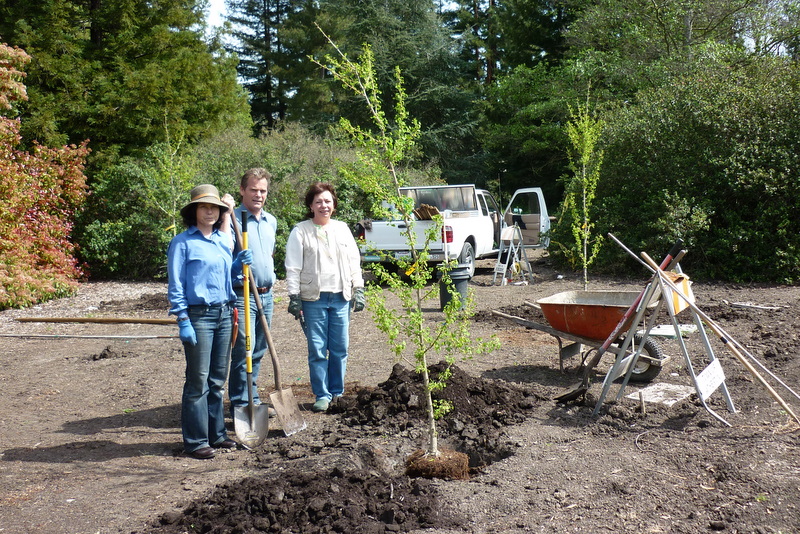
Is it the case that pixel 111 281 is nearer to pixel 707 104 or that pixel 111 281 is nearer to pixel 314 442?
pixel 314 442

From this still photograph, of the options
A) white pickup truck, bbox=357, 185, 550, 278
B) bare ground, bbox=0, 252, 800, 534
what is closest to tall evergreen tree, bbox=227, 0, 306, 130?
white pickup truck, bbox=357, 185, 550, 278

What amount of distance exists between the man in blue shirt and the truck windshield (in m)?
8.57

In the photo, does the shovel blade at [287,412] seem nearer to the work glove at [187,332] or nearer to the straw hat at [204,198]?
the work glove at [187,332]

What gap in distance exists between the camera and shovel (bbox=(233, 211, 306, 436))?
4891 millimetres

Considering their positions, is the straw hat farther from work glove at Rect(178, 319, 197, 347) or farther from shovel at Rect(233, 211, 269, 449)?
work glove at Rect(178, 319, 197, 347)

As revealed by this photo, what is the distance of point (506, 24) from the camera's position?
34.4 metres

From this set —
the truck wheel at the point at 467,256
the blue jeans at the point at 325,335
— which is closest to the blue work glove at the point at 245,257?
the blue jeans at the point at 325,335

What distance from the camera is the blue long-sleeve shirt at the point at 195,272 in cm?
439

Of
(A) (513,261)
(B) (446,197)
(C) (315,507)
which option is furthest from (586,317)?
(B) (446,197)

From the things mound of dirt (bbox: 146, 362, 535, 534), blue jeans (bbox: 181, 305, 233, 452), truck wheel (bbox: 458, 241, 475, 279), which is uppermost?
truck wheel (bbox: 458, 241, 475, 279)

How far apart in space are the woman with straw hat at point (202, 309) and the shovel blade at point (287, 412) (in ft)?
1.30

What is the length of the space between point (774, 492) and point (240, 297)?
12.0 feet

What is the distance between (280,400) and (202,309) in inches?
36.7

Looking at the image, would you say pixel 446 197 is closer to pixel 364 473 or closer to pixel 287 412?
pixel 287 412
